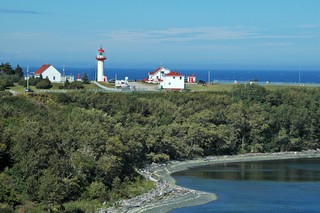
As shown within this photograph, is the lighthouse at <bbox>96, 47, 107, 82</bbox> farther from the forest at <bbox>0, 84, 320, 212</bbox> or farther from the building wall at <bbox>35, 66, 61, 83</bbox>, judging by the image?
the forest at <bbox>0, 84, 320, 212</bbox>

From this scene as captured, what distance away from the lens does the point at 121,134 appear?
1709 inches

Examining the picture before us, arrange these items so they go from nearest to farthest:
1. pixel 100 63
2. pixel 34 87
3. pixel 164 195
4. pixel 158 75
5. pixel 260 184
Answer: pixel 164 195
pixel 260 184
pixel 34 87
pixel 100 63
pixel 158 75

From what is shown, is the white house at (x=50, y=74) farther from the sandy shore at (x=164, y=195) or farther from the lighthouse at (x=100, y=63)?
the sandy shore at (x=164, y=195)

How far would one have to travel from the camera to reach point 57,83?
66.2 m

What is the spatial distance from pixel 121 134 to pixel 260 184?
10056mm

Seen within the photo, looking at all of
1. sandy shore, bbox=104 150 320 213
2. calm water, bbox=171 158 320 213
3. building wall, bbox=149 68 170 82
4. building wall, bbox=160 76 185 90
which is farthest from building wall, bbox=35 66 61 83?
calm water, bbox=171 158 320 213

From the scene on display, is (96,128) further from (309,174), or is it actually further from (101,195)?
(309,174)

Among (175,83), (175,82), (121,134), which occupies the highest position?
(175,82)

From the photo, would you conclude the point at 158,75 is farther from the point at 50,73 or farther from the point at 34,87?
the point at 34,87

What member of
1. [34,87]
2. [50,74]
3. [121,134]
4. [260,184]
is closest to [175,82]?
[50,74]

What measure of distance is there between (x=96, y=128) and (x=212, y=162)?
1361cm

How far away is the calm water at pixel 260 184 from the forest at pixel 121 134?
4159 millimetres

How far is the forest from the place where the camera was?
33.4m

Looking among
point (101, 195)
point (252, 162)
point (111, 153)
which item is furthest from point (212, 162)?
point (101, 195)
